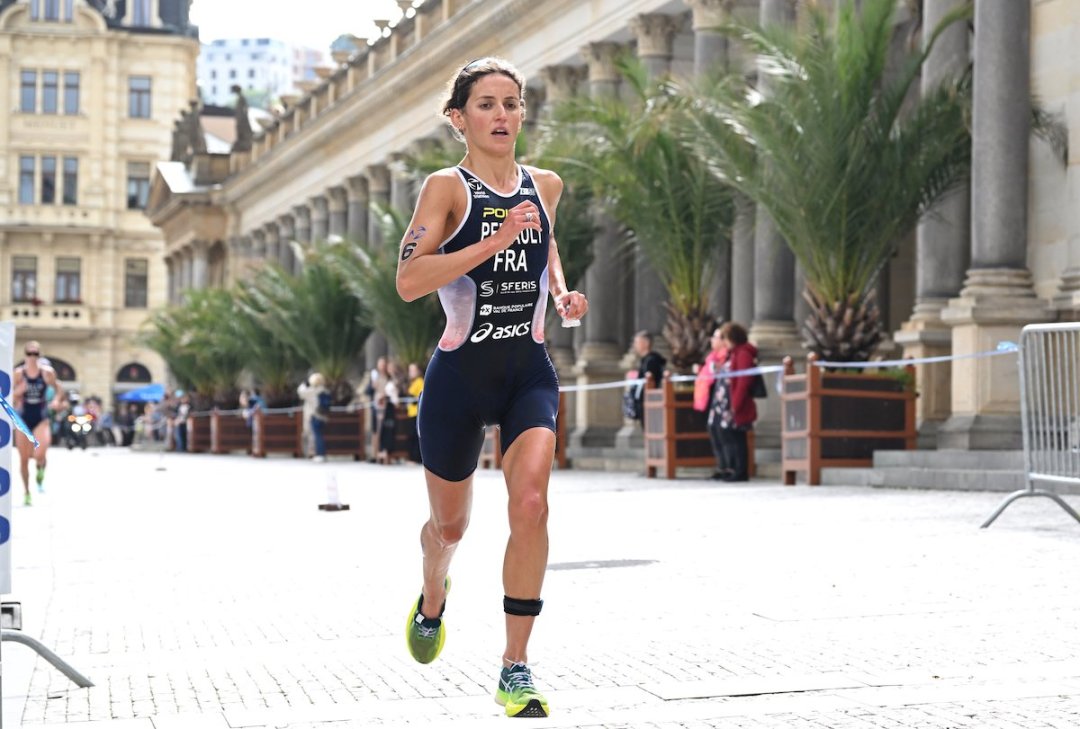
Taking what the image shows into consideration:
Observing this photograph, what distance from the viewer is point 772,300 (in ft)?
84.7

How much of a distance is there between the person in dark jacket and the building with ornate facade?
247 feet

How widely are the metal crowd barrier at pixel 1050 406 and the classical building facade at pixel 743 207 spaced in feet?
14.2

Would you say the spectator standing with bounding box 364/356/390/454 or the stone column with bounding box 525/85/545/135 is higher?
the stone column with bounding box 525/85/545/135

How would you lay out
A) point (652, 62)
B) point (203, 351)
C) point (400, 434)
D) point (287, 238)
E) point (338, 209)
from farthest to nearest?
point (287, 238) → point (338, 209) → point (203, 351) → point (400, 434) → point (652, 62)

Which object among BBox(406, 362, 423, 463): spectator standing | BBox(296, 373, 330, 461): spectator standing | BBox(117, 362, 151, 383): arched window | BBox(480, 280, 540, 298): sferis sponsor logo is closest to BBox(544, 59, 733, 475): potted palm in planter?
BBox(406, 362, 423, 463): spectator standing

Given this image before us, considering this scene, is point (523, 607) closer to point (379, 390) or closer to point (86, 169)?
point (379, 390)

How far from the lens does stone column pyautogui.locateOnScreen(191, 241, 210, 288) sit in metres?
74.1

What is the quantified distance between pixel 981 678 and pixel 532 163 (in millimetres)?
22262

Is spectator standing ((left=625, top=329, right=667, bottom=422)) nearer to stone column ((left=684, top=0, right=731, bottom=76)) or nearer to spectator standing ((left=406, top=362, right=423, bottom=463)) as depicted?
stone column ((left=684, top=0, right=731, bottom=76))

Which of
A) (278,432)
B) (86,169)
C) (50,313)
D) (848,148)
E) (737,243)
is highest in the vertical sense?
(86,169)

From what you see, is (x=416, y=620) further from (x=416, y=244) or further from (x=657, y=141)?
(x=657, y=141)

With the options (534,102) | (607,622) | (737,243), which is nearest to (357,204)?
(534,102)

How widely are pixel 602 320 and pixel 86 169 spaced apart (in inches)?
2596

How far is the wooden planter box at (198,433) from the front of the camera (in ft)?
192
